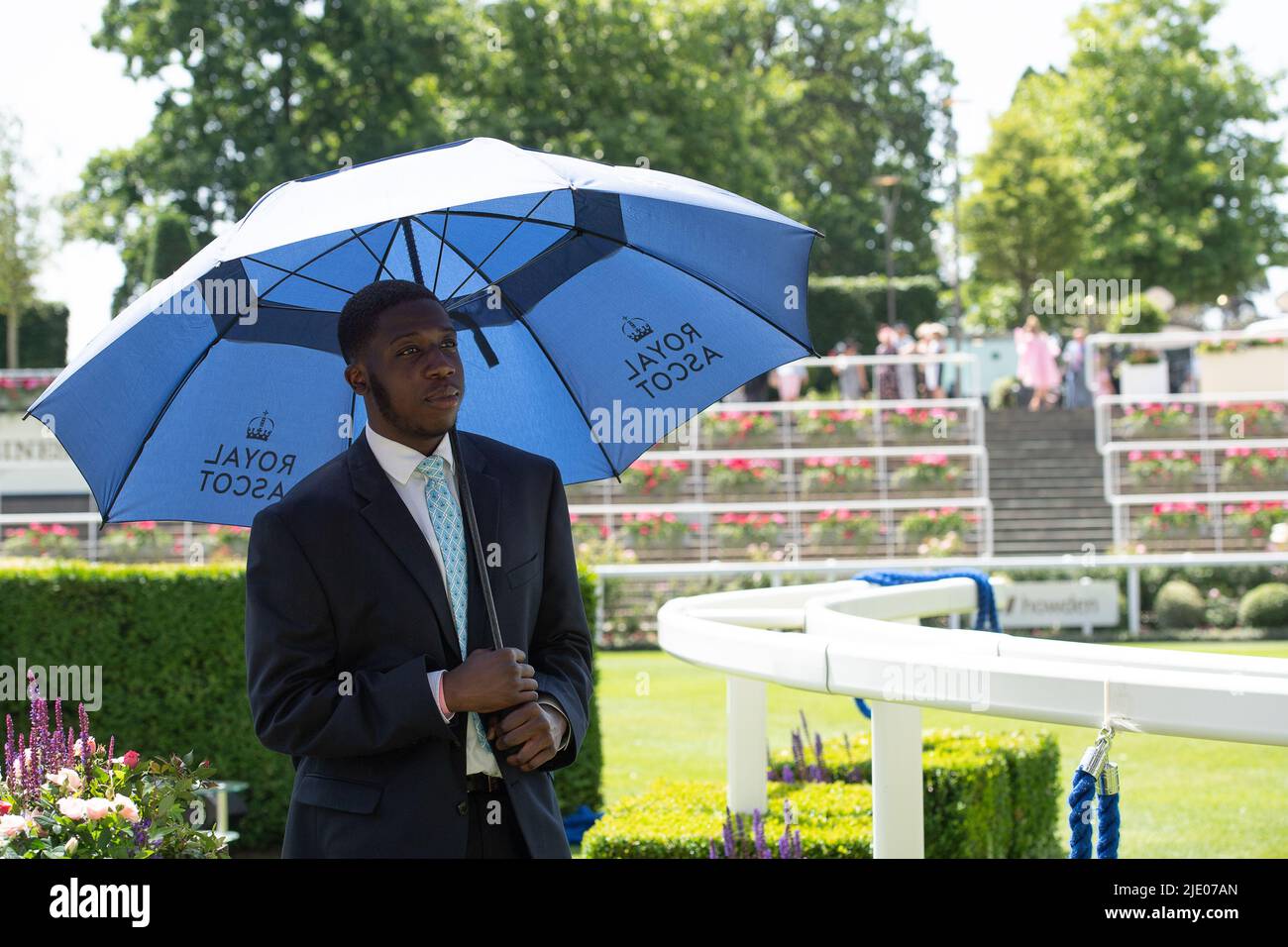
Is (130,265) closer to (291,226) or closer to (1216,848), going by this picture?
(1216,848)

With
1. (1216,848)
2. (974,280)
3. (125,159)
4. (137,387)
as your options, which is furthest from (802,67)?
(137,387)

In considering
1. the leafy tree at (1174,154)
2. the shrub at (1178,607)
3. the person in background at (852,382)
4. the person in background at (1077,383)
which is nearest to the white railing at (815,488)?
the shrub at (1178,607)

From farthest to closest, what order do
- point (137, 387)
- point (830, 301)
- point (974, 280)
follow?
point (974, 280) → point (830, 301) → point (137, 387)

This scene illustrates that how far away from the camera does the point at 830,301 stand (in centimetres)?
4775

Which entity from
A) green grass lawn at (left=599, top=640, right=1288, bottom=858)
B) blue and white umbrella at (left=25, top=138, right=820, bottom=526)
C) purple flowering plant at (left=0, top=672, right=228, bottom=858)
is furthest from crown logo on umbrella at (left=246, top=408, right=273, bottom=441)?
green grass lawn at (left=599, top=640, right=1288, bottom=858)

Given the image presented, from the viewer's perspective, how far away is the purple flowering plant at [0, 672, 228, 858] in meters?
3.14

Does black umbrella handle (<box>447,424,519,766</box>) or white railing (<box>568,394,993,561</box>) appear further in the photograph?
white railing (<box>568,394,993,561</box>)

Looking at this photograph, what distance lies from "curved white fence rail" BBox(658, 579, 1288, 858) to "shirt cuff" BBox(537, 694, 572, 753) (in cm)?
43

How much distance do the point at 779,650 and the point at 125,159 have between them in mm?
41517

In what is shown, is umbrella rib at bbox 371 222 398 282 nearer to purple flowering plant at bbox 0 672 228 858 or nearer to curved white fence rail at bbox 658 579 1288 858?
curved white fence rail at bbox 658 579 1288 858

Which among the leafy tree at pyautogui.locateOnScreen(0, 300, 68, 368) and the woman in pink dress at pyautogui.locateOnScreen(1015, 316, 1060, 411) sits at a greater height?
the leafy tree at pyautogui.locateOnScreen(0, 300, 68, 368)

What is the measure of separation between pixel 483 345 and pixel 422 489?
1.05 meters

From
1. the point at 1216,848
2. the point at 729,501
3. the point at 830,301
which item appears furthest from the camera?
the point at 830,301

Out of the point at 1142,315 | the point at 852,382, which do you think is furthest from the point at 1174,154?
the point at 852,382
